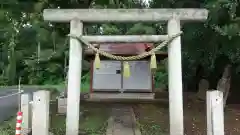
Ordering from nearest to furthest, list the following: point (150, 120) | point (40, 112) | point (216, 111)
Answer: point (216, 111) → point (40, 112) → point (150, 120)

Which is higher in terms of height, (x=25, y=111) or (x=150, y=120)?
(x=25, y=111)

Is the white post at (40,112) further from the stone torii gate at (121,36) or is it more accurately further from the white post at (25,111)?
the stone torii gate at (121,36)

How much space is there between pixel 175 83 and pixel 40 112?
10.7ft

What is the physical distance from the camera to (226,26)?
26.7 feet

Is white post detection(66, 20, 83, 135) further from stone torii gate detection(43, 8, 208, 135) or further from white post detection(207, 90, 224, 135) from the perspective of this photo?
white post detection(207, 90, 224, 135)

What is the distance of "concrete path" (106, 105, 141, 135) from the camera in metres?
7.88

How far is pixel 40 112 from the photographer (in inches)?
275

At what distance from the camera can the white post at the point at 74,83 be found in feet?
25.0

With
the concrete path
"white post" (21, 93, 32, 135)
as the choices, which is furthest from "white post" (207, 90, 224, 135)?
"white post" (21, 93, 32, 135)

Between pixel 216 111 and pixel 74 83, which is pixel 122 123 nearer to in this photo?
pixel 74 83

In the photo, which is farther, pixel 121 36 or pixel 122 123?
pixel 122 123

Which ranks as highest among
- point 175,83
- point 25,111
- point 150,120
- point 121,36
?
point 121,36

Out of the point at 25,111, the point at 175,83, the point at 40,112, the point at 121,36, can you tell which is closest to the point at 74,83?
the point at 40,112

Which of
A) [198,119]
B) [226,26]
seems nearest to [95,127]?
[198,119]
